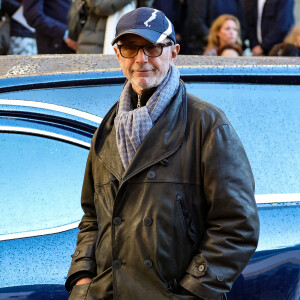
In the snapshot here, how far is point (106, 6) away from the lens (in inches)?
201

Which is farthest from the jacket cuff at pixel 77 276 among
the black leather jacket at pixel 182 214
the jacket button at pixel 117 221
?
the jacket button at pixel 117 221

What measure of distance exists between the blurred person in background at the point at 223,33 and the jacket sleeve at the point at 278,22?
0.49 m

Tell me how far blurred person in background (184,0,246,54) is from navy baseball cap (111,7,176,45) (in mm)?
4359

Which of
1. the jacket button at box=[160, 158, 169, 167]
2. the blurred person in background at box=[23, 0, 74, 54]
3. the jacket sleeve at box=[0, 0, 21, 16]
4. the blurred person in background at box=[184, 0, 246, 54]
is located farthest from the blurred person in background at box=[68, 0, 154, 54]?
the jacket button at box=[160, 158, 169, 167]

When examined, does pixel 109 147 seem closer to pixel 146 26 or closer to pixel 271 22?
pixel 146 26

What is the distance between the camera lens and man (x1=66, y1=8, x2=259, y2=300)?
1.92m

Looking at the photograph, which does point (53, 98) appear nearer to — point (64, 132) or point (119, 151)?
point (64, 132)

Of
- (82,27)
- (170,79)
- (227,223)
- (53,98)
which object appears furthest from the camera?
(82,27)

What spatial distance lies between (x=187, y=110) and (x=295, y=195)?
755mm

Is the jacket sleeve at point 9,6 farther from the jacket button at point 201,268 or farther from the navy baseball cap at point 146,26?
the jacket button at point 201,268

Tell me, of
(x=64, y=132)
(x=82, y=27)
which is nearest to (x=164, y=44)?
(x=64, y=132)

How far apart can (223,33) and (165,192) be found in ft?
13.8

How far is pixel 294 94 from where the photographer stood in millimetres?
2807

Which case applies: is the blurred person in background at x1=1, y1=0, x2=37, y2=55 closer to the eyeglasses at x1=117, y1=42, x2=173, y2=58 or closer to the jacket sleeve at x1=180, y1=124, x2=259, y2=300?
the eyeglasses at x1=117, y1=42, x2=173, y2=58
